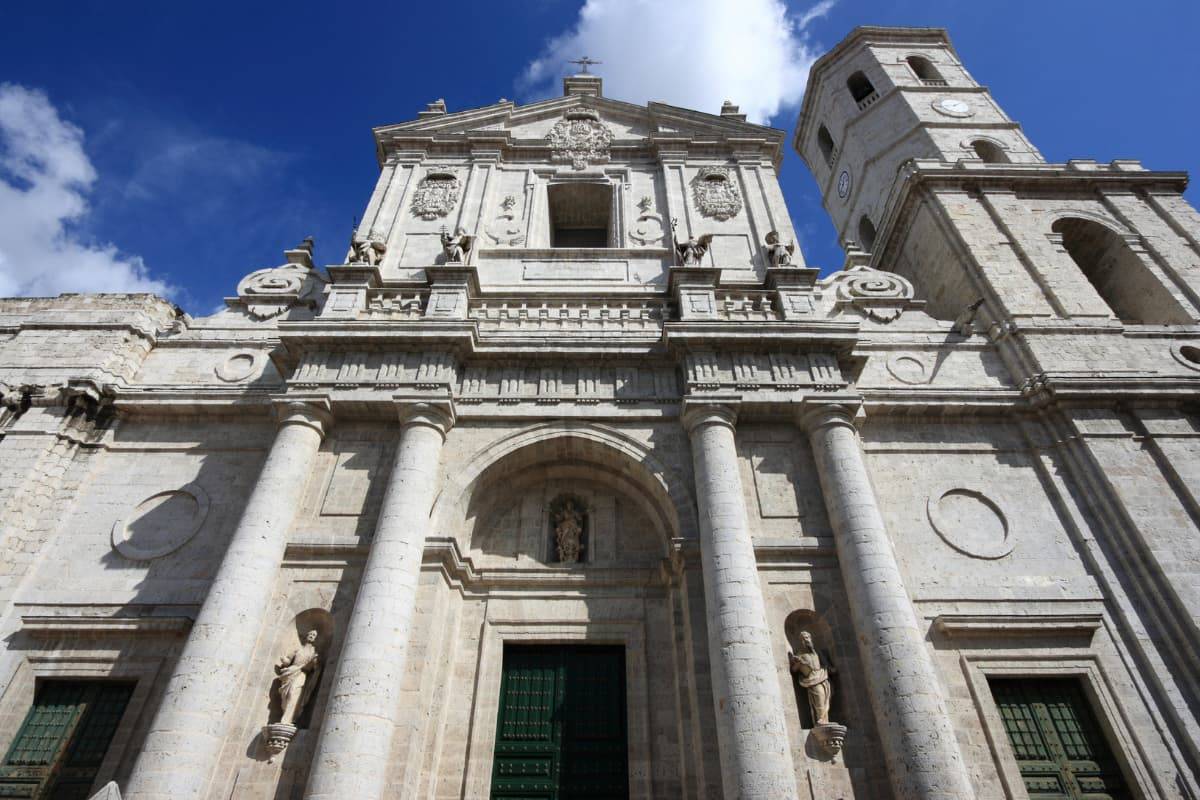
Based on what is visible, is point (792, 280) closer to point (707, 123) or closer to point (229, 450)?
point (707, 123)

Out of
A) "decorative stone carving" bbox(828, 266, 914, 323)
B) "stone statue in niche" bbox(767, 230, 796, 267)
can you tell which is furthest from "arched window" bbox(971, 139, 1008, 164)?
"stone statue in niche" bbox(767, 230, 796, 267)

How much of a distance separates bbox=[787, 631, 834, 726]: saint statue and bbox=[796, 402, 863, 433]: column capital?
11.2 feet

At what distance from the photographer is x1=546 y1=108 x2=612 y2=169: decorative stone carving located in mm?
18188

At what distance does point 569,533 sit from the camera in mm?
11703

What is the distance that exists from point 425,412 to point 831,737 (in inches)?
290

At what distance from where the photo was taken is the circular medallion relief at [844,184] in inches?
963

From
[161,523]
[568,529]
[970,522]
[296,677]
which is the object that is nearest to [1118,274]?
[970,522]

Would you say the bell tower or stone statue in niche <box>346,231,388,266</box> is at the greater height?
the bell tower

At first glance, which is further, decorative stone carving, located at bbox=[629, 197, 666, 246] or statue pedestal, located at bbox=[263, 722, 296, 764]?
decorative stone carving, located at bbox=[629, 197, 666, 246]

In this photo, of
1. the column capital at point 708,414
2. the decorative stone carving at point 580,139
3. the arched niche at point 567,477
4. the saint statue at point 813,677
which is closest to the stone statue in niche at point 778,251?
the column capital at point 708,414

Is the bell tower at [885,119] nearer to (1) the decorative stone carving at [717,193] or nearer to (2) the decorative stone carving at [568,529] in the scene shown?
(1) the decorative stone carving at [717,193]

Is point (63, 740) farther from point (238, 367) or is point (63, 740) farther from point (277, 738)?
point (238, 367)

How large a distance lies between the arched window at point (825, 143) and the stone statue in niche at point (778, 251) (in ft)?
44.8

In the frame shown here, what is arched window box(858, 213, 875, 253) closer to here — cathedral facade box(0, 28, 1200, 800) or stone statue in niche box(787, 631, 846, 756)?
cathedral facade box(0, 28, 1200, 800)
